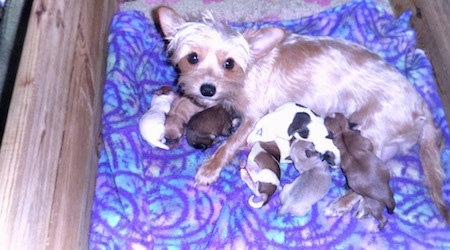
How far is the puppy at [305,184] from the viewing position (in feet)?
8.32

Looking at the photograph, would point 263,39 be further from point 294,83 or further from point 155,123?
point 155,123

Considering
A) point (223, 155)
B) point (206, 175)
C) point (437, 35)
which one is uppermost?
point (437, 35)

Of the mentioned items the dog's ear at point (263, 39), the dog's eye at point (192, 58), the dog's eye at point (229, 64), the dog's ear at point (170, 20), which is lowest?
the dog's eye at point (229, 64)

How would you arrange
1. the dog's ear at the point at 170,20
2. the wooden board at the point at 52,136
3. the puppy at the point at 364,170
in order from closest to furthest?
1. the wooden board at the point at 52,136
2. the puppy at the point at 364,170
3. the dog's ear at the point at 170,20

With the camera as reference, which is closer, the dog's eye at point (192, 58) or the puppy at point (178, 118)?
the dog's eye at point (192, 58)

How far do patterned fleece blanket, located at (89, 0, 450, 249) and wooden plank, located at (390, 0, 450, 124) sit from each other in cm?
6

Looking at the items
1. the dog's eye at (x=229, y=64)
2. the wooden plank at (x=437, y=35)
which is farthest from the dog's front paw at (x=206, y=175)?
the wooden plank at (x=437, y=35)

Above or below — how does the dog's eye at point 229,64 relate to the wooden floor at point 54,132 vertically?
above

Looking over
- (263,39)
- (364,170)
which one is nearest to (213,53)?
(263,39)

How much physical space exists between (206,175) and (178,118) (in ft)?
1.16

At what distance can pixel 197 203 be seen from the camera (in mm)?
2686

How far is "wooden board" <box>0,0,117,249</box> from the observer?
1.54 m

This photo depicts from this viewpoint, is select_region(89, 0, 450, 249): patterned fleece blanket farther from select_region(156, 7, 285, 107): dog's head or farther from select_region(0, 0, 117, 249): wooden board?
select_region(156, 7, 285, 107): dog's head

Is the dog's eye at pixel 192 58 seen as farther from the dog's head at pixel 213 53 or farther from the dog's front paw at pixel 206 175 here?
the dog's front paw at pixel 206 175
